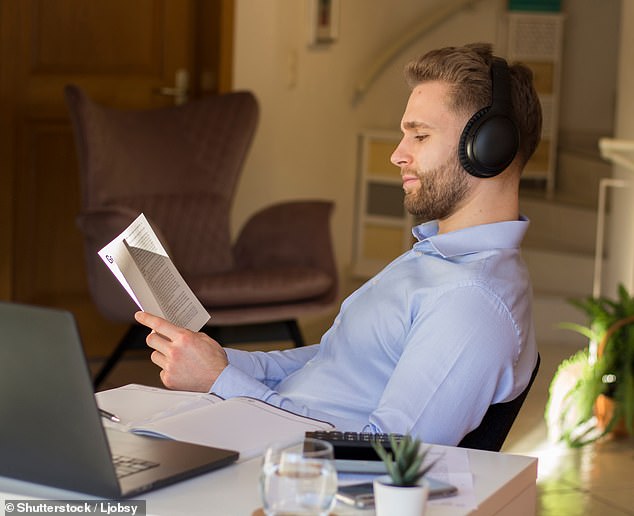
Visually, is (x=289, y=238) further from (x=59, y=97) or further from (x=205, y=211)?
(x=59, y=97)

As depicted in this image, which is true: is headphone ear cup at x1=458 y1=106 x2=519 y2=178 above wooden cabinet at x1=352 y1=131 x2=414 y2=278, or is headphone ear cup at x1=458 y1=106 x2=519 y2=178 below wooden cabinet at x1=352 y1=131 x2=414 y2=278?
above

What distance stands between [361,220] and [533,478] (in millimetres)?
4691

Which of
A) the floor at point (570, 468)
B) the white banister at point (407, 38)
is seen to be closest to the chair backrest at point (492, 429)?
the floor at point (570, 468)

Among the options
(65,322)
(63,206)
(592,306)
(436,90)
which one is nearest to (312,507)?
(65,322)

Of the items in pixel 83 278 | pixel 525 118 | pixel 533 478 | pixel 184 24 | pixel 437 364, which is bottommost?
pixel 83 278

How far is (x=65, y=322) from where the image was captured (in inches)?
47.5

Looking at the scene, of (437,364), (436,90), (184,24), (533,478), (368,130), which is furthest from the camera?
(368,130)

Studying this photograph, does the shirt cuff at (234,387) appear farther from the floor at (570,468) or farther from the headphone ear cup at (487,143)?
the floor at (570,468)

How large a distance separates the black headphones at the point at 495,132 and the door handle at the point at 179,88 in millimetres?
3301

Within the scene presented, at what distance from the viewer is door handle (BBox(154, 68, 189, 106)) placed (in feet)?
16.6

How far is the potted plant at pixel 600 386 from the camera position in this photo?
3.94 m

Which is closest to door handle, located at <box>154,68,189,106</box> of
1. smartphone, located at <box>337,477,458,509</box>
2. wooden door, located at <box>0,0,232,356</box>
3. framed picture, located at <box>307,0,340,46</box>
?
wooden door, located at <box>0,0,232,356</box>

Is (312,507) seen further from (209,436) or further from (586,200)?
(586,200)

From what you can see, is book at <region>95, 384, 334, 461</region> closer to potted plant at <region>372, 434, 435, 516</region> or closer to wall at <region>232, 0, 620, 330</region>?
potted plant at <region>372, 434, 435, 516</region>
